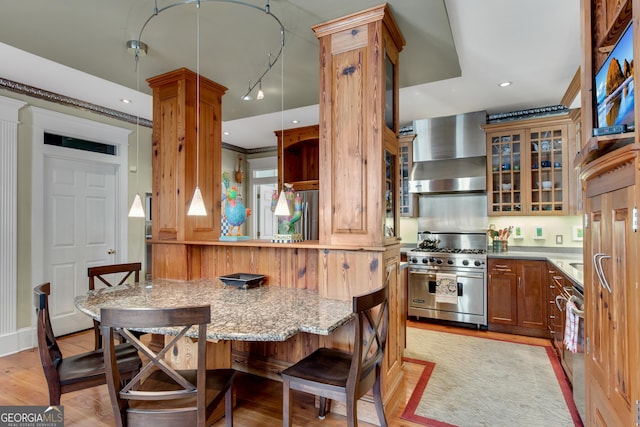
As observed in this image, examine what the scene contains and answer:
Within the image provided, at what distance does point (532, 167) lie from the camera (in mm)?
4262

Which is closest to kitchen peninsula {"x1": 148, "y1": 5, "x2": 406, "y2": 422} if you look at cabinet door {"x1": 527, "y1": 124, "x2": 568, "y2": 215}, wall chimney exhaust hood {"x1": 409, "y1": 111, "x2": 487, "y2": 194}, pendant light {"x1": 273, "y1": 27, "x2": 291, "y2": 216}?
pendant light {"x1": 273, "y1": 27, "x2": 291, "y2": 216}

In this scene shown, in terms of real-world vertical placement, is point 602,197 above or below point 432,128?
below

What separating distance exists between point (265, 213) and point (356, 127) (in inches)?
168

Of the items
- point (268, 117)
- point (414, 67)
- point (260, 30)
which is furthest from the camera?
point (268, 117)

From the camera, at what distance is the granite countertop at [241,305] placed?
1.66 metres

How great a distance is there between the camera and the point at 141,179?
4.57m

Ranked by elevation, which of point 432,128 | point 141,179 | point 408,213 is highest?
point 432,128

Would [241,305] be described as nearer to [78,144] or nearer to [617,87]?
[617,87]

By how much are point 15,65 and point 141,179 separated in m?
1.78

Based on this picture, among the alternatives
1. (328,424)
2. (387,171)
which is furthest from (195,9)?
(328,424)

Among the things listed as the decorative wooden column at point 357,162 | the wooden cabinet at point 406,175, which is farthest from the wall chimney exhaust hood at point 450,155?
the decorative wooden column at point 357,162

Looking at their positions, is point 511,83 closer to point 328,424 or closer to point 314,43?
point 314,43

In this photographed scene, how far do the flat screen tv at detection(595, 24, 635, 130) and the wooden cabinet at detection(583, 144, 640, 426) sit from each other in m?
0.17

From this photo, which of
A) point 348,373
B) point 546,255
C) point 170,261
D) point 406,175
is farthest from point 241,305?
point 546,255
